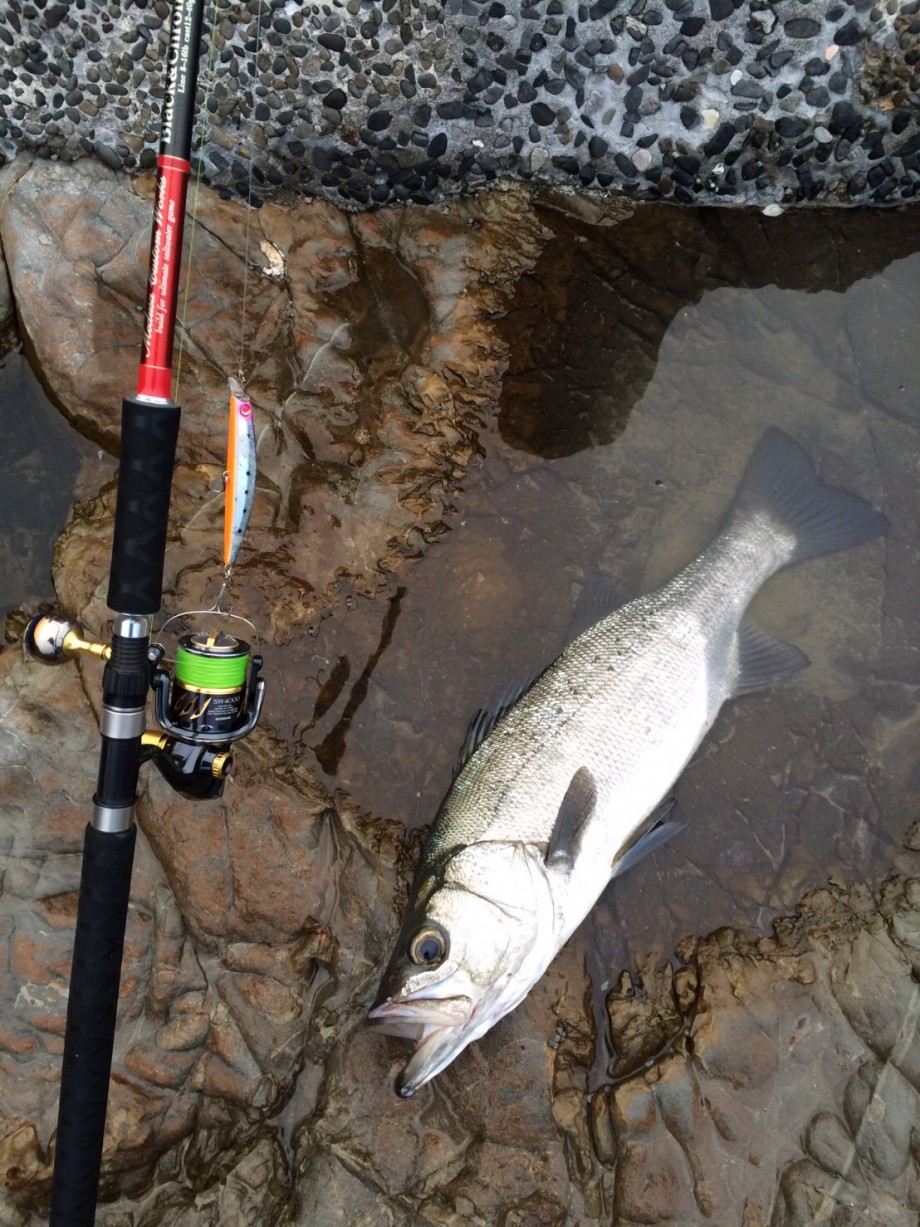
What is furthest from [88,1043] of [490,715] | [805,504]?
[805,504]

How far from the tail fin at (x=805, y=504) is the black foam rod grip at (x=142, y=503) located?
2547mm

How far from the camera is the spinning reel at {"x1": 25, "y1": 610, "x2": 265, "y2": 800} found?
2.93 metres

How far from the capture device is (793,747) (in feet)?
12.8

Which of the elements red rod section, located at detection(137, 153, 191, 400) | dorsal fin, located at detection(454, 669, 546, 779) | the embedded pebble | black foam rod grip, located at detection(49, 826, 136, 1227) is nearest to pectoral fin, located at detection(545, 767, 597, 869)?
dorsal fin, located at detection(454, 669, 546, 779)

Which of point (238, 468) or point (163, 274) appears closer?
point (163, 274)

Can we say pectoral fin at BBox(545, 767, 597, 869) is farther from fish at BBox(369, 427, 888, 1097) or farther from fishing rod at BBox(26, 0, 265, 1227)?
fishing rod at BBox(26, 0, 265, 1227)

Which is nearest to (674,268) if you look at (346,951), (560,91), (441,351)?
(560,91)

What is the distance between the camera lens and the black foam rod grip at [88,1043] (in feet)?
9.71

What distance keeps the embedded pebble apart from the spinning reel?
2293 mm

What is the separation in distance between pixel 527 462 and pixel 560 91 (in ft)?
5.48

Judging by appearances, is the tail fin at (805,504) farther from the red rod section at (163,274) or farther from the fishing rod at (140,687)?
the red rod section at (163,274)

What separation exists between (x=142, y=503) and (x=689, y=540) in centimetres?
252

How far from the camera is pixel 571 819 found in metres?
3.56

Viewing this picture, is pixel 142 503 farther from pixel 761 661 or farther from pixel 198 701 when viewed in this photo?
pixel 761 661
